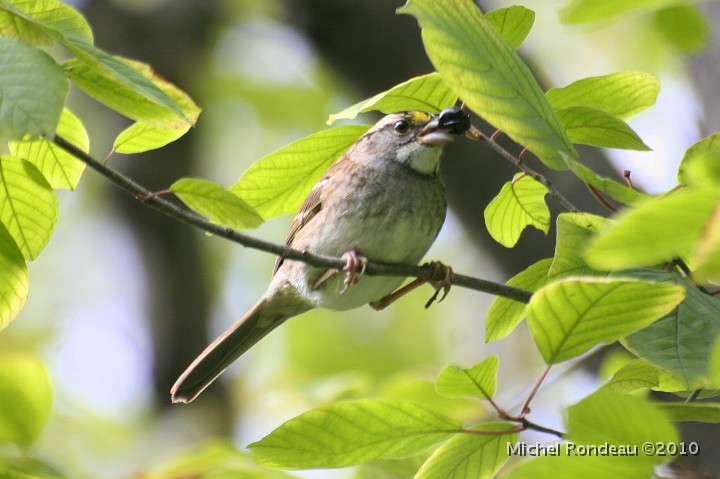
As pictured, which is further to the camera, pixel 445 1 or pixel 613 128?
pixel 613 128

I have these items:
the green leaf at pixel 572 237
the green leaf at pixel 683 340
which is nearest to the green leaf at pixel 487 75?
the green leaf at pixel 572 237

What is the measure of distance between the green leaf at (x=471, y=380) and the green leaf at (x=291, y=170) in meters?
0.89

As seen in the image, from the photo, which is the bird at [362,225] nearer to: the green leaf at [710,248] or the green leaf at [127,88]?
the green leaf at [127,88]

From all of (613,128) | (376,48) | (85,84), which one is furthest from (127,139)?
(376,48)

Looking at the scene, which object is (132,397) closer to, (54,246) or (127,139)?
(54,246)

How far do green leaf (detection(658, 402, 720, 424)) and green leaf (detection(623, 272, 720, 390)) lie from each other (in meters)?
0.06

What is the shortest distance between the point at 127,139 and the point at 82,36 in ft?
1.75

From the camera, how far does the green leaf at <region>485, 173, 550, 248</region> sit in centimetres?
283

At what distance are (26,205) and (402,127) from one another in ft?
7.14

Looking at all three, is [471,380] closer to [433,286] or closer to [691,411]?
[691,411]

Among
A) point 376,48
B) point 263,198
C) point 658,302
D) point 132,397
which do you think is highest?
point 376,48

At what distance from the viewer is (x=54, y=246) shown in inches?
360

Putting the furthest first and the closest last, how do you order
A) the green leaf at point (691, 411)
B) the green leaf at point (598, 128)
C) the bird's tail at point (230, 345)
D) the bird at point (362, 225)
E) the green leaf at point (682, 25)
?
the bird's tail at point (230, 345), the bird at point (362, 225), the green leaf at point (682, 25), the green leaf at point (598, 128), the green leaf at point (691, 411)

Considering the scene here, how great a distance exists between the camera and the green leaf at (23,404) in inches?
80.2
